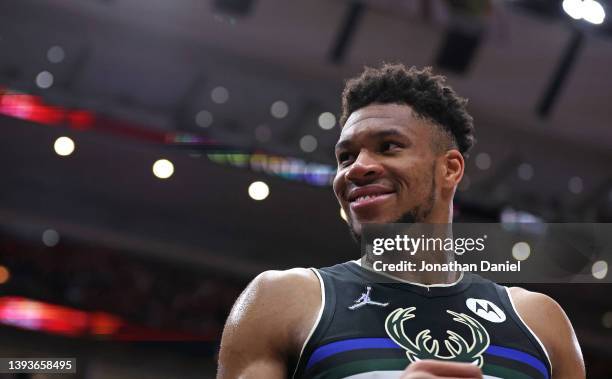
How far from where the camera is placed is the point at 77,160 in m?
8.80

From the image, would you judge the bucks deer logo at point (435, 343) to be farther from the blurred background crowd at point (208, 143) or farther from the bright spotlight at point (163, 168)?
the bright spotlight at point (163, 168)

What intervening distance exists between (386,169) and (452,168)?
227 millimetres

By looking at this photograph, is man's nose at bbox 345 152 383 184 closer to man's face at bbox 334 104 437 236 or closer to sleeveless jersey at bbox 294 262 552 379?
man's face at bbox 334 104 437 236

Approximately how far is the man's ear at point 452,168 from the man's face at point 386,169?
0.05 metres

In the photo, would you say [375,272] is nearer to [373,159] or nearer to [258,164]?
[373,159]

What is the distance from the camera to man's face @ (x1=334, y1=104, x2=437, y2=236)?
73.3 inches

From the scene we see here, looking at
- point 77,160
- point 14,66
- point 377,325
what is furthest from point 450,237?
point 77,160

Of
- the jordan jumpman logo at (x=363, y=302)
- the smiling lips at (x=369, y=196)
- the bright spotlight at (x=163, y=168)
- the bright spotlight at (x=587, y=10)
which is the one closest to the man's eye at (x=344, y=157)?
the smiling lips at (x=369, y=196)

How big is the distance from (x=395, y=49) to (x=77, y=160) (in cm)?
354

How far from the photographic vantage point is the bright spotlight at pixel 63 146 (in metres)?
8.38

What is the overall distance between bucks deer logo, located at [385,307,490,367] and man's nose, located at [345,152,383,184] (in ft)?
1.00

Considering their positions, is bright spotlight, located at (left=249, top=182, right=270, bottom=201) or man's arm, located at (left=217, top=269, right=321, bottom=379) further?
bright spotlight, located at (left=249, top=182, right=270, bottom=201)

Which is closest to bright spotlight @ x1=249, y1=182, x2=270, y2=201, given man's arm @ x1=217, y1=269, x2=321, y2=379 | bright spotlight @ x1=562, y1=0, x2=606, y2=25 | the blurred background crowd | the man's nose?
the blurred background crowd

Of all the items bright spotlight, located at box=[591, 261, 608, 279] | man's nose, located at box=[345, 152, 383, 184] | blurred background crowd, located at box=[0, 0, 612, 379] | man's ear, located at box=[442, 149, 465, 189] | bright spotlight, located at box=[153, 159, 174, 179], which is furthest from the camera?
bright spotlight, located at box=[153, 159, 174, 179]
